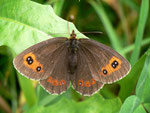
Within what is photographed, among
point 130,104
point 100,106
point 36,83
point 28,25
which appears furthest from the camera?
point 36,83

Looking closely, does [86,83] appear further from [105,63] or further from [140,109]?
[140,109]

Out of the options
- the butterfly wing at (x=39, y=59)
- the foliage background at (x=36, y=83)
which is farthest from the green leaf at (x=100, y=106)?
the butterfly wing at (x=39, y=59)

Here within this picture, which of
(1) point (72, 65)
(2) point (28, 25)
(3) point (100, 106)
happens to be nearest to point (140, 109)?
(3) point (100, 106)

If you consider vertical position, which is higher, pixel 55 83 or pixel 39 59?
pixel 39 59

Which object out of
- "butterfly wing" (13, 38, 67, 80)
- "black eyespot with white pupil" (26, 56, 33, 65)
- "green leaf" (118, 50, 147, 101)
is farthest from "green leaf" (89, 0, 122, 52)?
"black eyespot with white pupil" (26, 56, 33, 65)

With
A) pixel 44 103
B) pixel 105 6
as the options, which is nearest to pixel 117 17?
pixel 105 6

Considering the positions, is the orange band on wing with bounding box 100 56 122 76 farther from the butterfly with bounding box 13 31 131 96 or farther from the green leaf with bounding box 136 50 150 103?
the green leaf with bounding box 136 50 150 103
